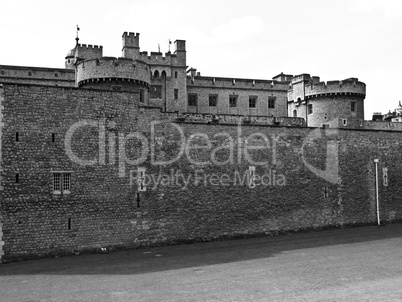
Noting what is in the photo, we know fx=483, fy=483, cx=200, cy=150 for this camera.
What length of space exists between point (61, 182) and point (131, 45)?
90.8 ft

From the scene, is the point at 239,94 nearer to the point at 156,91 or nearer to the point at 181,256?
the point at 156,91

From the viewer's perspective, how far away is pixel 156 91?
159 ft

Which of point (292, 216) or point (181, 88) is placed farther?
point (181, 88)

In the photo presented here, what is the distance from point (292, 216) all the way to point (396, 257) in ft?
27.0

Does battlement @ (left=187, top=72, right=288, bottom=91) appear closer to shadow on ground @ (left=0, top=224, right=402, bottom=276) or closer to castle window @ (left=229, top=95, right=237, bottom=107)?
castle window @ (left=229, top=95, right=237, bottom=107)

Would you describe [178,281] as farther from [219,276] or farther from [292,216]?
[292,216]

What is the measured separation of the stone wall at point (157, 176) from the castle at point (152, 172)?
0.17 feet

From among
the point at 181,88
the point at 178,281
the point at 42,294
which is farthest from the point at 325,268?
the point at 181,88

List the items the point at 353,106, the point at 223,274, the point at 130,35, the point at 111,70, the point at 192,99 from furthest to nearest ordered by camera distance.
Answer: the point at 192,99 < the point at 130,35 < the point at 353,106 < the point at 111,70 < the point at 223,274

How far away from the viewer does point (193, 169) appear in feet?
86.1

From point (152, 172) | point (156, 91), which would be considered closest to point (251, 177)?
point (152, 172)

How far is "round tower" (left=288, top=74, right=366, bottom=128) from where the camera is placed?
4194 centimetres

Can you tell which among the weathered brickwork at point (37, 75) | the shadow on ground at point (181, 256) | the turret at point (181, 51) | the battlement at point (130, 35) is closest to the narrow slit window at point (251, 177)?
the shadow on ground at point (181, 256)

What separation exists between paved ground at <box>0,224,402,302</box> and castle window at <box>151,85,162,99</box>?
25432 mm
